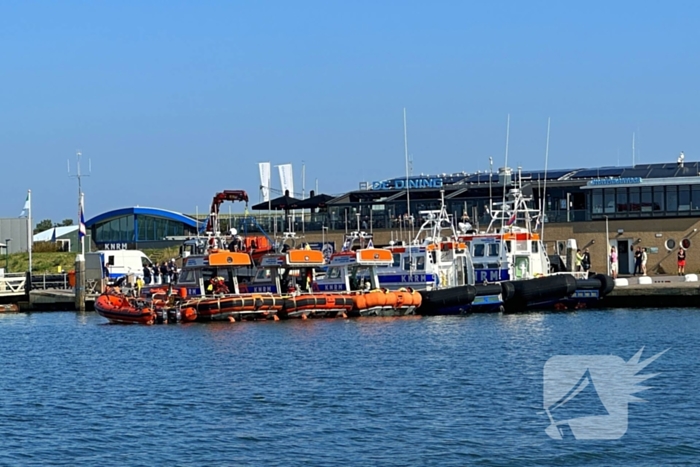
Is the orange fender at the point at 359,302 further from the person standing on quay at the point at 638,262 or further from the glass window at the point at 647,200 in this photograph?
the glass window at the point at 647,200

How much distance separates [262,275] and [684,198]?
21.9 metres

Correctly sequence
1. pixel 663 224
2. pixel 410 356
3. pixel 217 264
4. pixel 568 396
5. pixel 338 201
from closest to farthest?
pixel 568 396, pixel 410 356, pixel 217 264, pixel 663 224, pixel 338 201

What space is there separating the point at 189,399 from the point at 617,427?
9.67 meters

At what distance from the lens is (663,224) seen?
58.9 metres

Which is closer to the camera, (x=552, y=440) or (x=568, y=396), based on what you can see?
(x=552, y=440)

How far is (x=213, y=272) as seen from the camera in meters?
48.8

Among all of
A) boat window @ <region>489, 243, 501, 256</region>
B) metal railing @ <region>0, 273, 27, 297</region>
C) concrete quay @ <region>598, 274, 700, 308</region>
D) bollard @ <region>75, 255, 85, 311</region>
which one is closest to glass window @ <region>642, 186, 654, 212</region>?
concrete quay @ <region>598, 274, 700, 308</region>

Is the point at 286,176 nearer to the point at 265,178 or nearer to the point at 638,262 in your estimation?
the point at 265,178

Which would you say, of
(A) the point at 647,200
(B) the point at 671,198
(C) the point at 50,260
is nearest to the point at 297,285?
(A) the point at 647,200

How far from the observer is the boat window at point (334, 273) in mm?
49219

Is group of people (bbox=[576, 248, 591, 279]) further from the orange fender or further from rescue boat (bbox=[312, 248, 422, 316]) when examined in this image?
A: the orange fender

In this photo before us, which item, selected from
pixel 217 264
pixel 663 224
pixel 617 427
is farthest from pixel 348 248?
pixel 617 427

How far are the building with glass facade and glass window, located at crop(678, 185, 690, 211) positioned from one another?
105ft

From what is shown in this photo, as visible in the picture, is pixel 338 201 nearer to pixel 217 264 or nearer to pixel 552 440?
pixel 217 264
